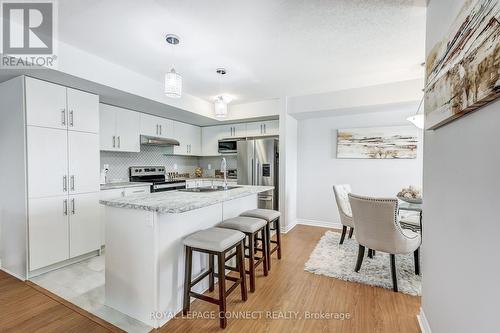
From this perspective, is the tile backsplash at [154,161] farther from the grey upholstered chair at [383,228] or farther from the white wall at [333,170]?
the grey upholstered chair at [383,228]

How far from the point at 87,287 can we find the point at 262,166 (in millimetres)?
2951

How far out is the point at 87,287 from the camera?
2.30 m

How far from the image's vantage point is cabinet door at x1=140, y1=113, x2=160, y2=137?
4.07 meters

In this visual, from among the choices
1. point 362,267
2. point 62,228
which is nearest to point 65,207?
point 62,228

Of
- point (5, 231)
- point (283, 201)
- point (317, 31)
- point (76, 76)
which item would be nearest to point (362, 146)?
point (283, 201)

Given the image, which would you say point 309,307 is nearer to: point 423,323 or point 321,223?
point 423,323

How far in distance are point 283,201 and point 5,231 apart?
3769 millimetres

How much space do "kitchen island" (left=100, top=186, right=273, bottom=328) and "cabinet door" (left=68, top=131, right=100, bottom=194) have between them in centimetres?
131

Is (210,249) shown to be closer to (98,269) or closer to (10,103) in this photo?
(98,269)

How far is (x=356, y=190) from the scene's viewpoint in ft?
13.7

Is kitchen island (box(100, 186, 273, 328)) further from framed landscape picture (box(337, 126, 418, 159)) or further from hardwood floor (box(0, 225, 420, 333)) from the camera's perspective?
framed landscape picture (box(337, 126, 418, 159))

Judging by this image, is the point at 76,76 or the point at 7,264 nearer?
the point at 76,76

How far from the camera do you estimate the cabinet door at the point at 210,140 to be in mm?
5207

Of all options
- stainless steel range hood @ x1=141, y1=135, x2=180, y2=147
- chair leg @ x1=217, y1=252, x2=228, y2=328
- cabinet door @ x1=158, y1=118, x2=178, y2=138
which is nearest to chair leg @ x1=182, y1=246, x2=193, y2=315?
chair leg @ x1=217, y1=252, x2=228, y2=328
